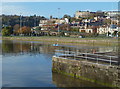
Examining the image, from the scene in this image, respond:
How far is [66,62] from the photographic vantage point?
17.4 metres

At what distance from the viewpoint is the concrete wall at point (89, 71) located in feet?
43.6

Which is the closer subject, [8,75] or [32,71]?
[8,75]

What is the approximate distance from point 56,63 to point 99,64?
4912 mm

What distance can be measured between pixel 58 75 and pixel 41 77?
1.30 meters

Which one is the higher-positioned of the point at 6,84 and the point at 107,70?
the point at 107,70

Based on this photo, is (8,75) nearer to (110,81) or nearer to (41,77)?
(41,77)

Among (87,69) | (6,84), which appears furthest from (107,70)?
(6,84)

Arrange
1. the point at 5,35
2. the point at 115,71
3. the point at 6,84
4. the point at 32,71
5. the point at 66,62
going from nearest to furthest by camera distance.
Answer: the point at 115,71
the point at 6,84
the point at 66,62
the point at 32,71
the point at 5,35

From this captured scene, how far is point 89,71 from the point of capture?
15188 mm

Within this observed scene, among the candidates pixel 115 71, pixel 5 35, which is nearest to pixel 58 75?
pixel 115 71

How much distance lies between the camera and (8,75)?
1867cm

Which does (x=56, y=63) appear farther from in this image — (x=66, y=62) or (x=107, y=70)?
(x=107, y=70)

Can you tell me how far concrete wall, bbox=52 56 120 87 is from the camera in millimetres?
13298

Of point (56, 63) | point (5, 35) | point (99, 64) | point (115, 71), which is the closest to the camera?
point (115, 71)
